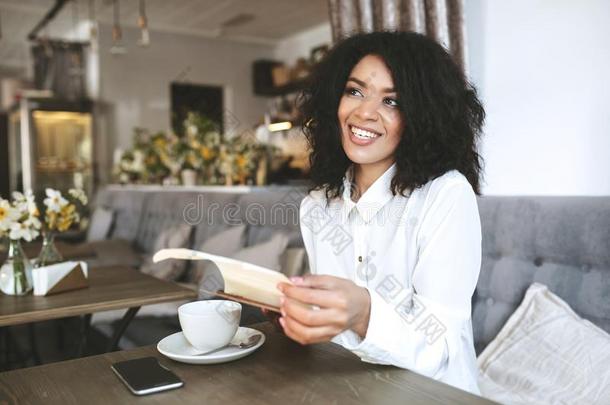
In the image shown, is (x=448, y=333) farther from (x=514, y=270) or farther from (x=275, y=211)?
(x=275, y=211)

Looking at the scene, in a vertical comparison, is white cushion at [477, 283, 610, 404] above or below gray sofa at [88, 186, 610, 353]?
below

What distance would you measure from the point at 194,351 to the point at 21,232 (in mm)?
1192

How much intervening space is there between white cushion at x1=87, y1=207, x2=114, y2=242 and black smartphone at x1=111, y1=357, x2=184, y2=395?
413cm

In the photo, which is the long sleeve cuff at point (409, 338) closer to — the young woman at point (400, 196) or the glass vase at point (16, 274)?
the young woman at point (400, 196)

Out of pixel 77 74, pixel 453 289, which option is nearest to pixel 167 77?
pixel 77 74

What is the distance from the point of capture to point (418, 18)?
2.25m

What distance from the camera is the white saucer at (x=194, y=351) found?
0.85 meters

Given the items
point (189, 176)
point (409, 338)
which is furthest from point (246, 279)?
point (189, 176)

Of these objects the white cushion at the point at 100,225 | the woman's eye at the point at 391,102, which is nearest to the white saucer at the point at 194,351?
the woman's eye at the point at 391,102

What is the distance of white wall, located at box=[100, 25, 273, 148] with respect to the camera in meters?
6.58

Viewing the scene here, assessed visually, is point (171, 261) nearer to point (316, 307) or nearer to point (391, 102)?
point (391, 102)

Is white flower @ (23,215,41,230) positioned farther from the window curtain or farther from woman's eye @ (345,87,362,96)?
the window curtain

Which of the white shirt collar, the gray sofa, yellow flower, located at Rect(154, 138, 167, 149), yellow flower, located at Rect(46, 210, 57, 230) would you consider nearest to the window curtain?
the gray sofa

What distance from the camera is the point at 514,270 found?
174 centimetres
